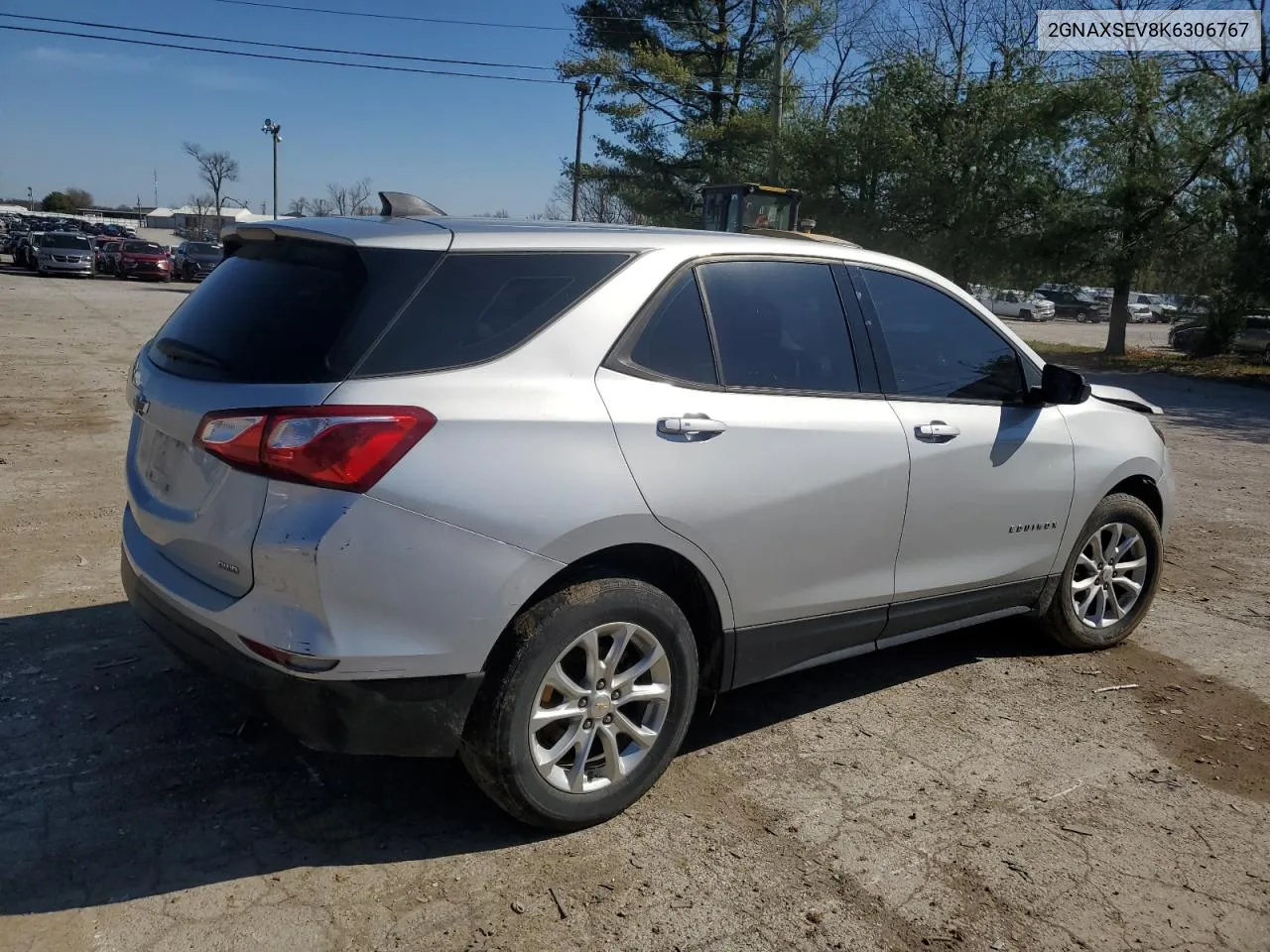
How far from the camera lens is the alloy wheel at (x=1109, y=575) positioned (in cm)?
496

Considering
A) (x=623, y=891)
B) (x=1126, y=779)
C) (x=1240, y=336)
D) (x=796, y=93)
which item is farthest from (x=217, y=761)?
(x=796, y=93)

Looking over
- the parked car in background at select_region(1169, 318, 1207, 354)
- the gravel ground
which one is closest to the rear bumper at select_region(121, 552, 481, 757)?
the parked car in background at select_region(1169, 318, 1207, 354)

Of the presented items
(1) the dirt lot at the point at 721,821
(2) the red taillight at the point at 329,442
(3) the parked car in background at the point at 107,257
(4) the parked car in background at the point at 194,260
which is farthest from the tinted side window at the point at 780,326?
(3) the parked car in background at the point at 107,257

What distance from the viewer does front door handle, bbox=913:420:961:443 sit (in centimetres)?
400

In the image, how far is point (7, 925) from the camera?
8.86ft

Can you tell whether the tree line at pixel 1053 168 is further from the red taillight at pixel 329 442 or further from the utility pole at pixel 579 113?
the red taillight at pixel 329 442

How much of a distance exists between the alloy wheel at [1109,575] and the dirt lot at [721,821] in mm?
220

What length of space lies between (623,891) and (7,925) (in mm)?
1617

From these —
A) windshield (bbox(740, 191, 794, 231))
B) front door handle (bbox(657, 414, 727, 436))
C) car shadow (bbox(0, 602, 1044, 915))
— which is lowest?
car shadow (bbox(0, 602, 1044, 915))

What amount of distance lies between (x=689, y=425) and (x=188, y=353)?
157 centimetres

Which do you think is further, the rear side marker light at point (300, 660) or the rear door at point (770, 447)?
the rear door at point (770, 447)

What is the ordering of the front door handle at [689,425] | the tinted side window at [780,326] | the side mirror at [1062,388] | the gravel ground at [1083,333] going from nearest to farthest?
Answer: the front door handle at [689,425]
the tinted side window at [780,326]
the side mirror at [1062,388]
the gravel ground at [1083,333]

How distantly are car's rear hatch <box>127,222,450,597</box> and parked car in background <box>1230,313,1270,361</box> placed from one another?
2495 cm

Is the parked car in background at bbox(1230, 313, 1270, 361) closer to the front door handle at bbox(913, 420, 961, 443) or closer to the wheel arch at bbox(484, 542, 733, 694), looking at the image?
the front door handle at bbox(913, 420, 961, 443)
